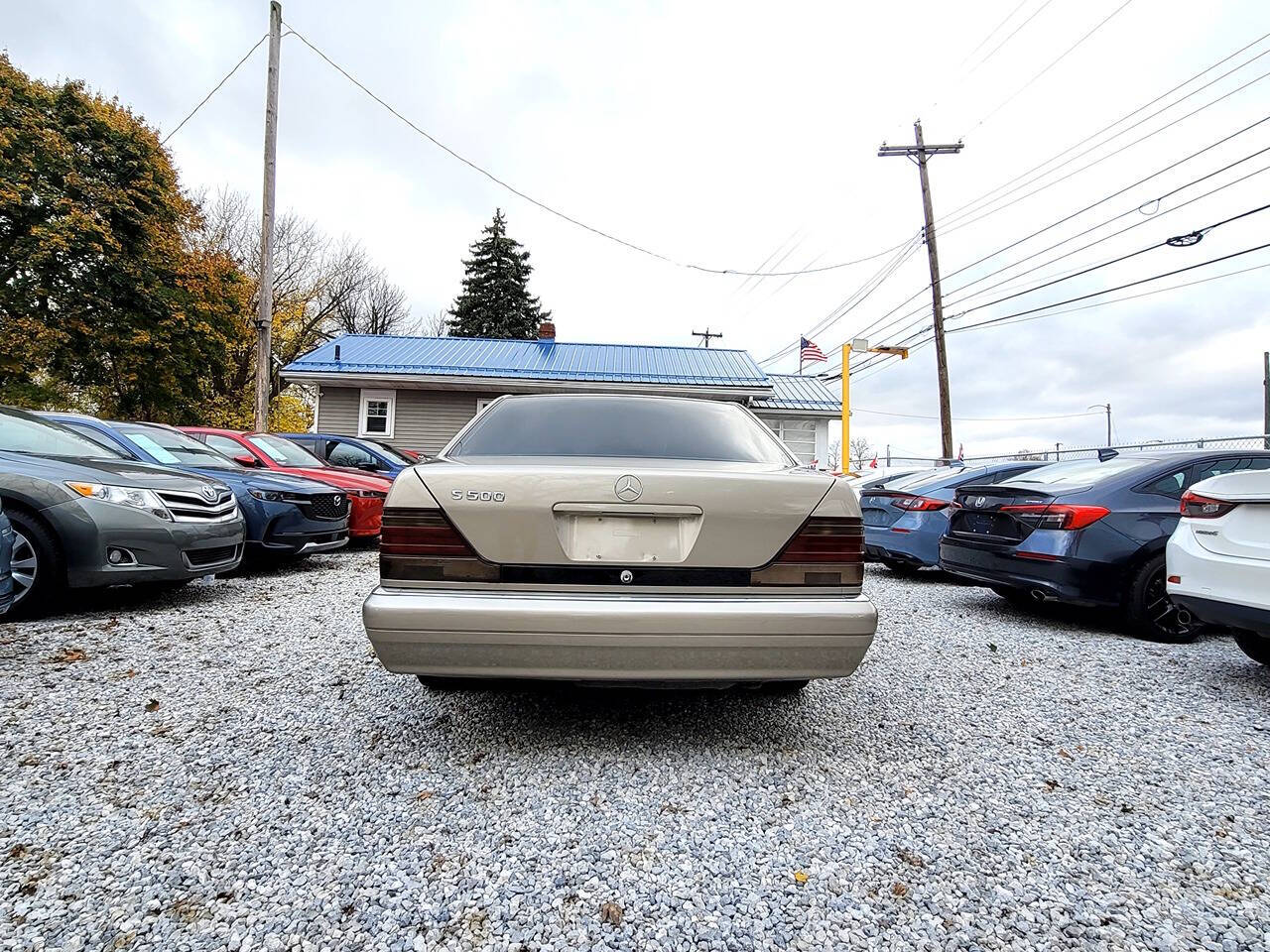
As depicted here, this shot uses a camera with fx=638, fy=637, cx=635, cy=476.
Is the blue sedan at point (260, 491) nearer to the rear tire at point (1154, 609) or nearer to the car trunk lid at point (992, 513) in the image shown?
the car trunk lid at point (992, 513)

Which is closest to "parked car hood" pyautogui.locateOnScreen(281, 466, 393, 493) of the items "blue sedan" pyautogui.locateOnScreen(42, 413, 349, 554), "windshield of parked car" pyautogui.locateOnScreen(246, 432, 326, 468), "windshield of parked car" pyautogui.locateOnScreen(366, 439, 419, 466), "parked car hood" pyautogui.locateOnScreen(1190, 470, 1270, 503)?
"windshield of parked car" pyautogui.locateOnScreen(246, 432, 326, 468)

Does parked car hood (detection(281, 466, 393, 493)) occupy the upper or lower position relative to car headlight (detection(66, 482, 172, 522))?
upper

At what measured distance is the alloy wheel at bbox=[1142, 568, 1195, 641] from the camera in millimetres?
4348

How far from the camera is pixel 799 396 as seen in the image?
63.1ft

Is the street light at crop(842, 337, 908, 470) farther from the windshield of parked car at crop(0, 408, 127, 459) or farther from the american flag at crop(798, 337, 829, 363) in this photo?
the windshield of parked car at crop(0, 408, 127, 459)

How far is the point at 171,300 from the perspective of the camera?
1958cm

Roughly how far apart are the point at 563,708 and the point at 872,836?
56.4 inches

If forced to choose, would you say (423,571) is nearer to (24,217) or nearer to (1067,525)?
(1067,525)

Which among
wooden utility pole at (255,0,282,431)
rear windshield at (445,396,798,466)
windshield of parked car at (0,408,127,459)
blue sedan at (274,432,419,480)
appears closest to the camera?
rear windshield at (445,396,798,466)

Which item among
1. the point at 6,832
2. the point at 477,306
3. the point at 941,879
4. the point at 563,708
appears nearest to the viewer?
the point at 941,879

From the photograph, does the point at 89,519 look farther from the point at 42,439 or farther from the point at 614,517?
the point at 614,517

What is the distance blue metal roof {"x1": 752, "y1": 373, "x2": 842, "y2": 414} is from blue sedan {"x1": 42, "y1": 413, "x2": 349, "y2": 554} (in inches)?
493

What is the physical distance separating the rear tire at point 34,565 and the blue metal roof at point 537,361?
1177cm

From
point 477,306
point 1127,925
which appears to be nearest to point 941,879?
point 1127,925
